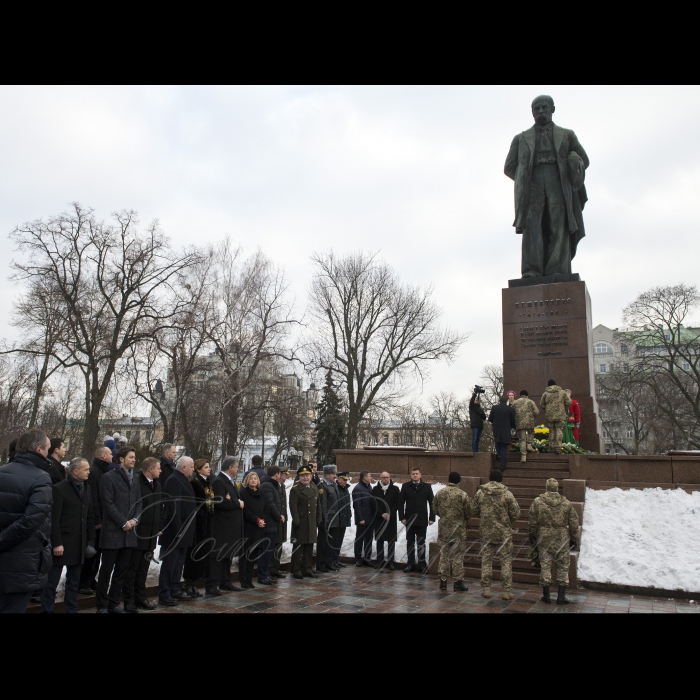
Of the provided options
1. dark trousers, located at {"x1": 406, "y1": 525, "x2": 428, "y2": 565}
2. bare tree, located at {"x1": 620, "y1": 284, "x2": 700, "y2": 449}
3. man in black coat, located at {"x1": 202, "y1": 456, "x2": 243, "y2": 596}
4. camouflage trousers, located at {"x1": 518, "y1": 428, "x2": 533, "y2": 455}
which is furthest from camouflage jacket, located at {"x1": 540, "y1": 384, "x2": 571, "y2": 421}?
bare tree, located at {"x1": 620, "y1": 284, "x2": 700, "y2": 449}

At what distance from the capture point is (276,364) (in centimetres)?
2969

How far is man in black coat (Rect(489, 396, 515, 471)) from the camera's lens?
1277cm

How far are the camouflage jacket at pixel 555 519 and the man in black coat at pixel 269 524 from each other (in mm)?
4045

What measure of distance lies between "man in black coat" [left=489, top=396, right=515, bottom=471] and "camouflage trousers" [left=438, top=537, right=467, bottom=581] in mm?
4266

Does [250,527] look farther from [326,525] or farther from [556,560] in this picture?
[556,560]

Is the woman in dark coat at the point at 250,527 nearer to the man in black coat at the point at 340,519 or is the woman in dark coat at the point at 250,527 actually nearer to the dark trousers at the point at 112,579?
the man in black coat at the point at 340,519

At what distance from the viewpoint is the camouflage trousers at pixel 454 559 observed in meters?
8.87

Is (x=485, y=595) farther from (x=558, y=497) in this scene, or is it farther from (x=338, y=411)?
(x=338, y=411)

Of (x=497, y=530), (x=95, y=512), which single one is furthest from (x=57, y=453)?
(x=497, y=530)

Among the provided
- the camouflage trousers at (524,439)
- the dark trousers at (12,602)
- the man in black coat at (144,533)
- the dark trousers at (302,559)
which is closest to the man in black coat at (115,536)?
the man in black coat at (144,533)

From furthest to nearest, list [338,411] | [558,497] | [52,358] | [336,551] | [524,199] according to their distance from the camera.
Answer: [338,411]
[52,358]
[524,199]
[336,551]
[558,497]

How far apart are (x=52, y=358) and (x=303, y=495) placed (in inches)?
787

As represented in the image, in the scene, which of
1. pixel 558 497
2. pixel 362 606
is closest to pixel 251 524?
pixel 362 606

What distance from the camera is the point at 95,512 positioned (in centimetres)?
739
